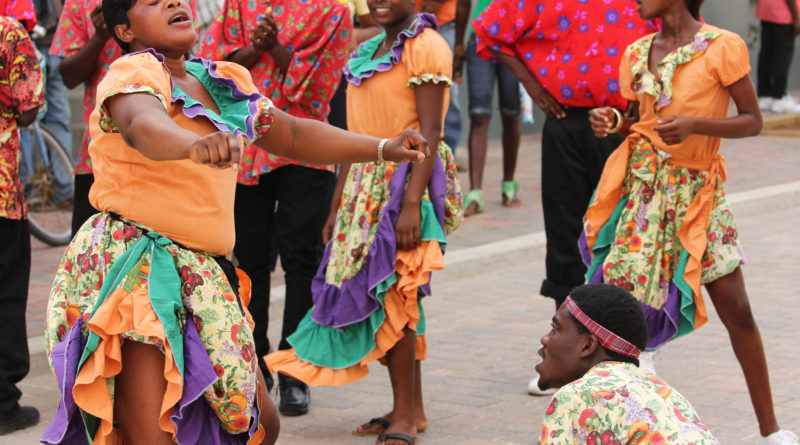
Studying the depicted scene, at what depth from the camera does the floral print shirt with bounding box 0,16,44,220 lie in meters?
5.02

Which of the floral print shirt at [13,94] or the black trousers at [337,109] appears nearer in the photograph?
the floral print shirt at [13,94]

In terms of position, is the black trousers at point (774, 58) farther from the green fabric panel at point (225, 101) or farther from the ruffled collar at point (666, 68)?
the green fabric panel at point (225, 101)

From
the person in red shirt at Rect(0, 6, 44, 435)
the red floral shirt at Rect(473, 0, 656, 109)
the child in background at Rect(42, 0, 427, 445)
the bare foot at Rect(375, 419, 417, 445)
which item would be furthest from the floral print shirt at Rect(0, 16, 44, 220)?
the red floral shirt at Rect(473, 0, 656, 109)

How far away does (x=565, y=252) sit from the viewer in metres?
5.66

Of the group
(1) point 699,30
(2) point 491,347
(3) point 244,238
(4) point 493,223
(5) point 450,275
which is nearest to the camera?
(1) point 699,30

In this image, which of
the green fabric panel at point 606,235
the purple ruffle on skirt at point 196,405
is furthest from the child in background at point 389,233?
the purple ruffle on skirt at point 196,405

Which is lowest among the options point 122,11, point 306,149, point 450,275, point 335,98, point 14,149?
point 450,275

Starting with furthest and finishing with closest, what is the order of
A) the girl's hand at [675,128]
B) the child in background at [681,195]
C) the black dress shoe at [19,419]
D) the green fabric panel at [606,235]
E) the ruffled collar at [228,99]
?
1. the black dress shoe at [19,419]
2. the green fabric panel at [606,235]
3. the child in background at [681,195]
4. the girl's hand at [675,128]
5. the ruffled collar at [228,99]

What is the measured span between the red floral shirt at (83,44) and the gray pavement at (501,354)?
1.20 m

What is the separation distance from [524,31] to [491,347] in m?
1.83

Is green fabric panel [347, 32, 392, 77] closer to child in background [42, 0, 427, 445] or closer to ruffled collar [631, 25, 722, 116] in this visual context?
ruffled collar [631, 25, 722, 116]

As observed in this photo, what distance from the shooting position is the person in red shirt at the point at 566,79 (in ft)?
18.0

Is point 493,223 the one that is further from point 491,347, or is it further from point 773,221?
point 491,347

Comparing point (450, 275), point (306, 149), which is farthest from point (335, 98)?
point (306, 149)
